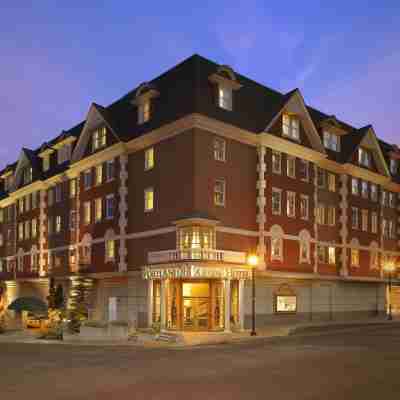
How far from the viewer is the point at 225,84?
36531 millimetres

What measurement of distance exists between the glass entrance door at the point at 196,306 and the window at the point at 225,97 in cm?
1249

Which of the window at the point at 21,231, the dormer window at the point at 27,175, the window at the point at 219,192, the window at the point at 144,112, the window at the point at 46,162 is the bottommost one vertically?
the window at the point at 21,231

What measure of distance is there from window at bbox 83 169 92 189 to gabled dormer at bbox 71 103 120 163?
1.49m

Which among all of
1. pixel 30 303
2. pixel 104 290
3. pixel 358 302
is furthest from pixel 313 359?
pixel 358 302

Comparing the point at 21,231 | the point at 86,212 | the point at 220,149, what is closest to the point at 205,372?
the point at 220,149

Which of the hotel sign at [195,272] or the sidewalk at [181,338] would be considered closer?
the sidewalk at [181,338]

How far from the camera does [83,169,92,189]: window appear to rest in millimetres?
44634

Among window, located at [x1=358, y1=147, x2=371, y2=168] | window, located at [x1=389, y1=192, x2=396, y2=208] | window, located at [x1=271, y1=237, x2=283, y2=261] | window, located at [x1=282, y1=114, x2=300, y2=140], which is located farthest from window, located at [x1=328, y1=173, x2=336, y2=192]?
window, located at [x1=389, y1=192, x2=396, y2=208]

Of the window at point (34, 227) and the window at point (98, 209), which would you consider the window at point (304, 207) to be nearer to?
the window at point (98, 209)

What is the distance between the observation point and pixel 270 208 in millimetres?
38438

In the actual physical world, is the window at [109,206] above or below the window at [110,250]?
above

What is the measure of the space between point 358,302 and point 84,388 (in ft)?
128

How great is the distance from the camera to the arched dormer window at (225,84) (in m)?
36.0

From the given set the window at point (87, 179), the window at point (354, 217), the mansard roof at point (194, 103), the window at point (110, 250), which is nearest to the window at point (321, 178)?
the mansard roof at point (194, 103)
